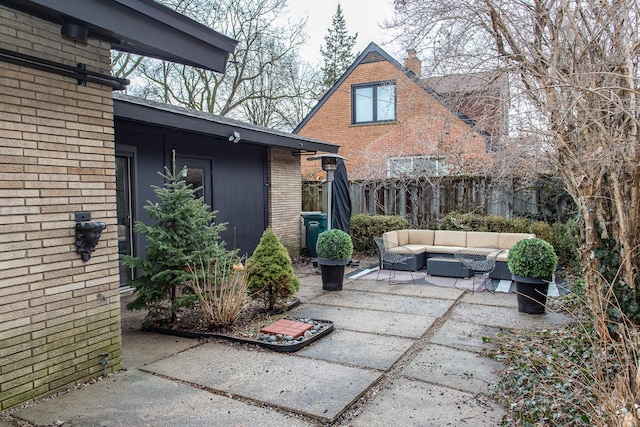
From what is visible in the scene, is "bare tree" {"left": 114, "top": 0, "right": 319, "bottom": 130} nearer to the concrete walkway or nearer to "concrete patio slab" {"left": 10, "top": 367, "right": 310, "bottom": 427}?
the concrete walkway

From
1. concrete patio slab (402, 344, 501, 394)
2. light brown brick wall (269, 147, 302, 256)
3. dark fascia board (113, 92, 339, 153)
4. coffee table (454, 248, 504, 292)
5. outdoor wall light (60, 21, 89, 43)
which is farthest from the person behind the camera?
light brown brick wall (269, 147, 302, 256)

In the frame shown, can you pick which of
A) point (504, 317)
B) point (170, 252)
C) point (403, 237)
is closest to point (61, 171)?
point (170, 252)

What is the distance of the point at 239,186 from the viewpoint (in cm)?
941

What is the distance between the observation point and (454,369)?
4.05 metres

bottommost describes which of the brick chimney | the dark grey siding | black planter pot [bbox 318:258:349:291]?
black planter pot [bbox 318:258:349:291]

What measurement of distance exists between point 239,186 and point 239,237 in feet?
3.54

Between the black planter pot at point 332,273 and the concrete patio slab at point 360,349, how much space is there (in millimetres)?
2156

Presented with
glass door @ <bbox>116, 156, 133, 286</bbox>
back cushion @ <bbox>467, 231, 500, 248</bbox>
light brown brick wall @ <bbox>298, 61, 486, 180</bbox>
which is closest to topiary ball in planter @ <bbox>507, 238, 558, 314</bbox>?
back cushion @ <bbox>467, 231, 500, 248</bbox>

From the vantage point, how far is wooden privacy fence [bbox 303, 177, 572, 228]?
10.5 meters

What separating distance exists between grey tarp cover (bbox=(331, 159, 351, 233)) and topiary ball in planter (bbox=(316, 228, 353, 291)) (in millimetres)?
2076

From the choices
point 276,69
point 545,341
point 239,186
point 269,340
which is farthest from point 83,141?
point 276,69

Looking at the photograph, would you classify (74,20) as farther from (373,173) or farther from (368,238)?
(373,173)

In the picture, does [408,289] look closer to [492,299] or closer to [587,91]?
[492,299]

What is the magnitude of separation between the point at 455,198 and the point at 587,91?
8.44m
